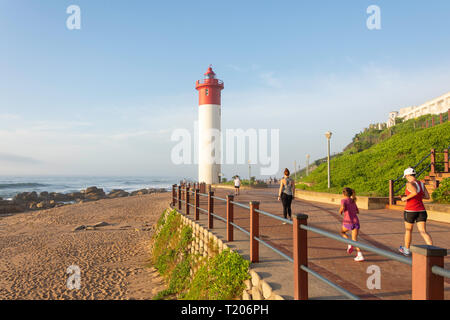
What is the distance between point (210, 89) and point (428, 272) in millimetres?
32774

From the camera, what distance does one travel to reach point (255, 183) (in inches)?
1280

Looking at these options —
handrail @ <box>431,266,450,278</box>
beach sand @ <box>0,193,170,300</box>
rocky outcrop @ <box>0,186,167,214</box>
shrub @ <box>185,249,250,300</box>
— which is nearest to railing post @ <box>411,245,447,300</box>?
handrail @ <box>431,266,450,278</box>

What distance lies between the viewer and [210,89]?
33250 mm

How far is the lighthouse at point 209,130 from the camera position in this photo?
32.9m

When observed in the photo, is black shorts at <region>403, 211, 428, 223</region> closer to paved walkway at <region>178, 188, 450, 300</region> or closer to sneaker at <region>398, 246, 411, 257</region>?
sneaker at <region>398, 246, 411, 257</region>

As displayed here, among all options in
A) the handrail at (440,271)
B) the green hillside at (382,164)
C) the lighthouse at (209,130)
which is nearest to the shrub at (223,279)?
the handrail at (440,271)


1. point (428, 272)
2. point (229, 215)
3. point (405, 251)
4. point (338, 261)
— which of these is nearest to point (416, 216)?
point (405, 251)

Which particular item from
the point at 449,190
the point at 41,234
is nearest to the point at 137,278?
the point at 41,234

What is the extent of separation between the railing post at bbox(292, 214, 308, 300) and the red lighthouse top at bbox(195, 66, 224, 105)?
3103 cm

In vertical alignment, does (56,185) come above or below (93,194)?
below

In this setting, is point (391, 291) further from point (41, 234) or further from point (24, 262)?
point (41, 234)

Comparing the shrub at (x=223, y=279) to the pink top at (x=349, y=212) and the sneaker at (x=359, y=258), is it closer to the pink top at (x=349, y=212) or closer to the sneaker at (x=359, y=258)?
the sneaker at (x=359, y=258)

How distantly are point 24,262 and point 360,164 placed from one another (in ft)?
64.1

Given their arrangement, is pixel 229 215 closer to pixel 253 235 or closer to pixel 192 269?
pixel 253 235
